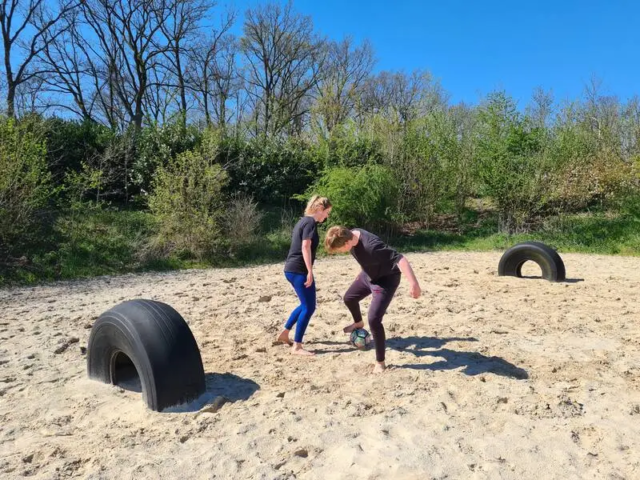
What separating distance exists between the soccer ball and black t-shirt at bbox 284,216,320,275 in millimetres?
959

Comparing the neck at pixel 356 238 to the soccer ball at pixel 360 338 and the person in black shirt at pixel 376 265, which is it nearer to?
the person in black shirt at pixel 376 265

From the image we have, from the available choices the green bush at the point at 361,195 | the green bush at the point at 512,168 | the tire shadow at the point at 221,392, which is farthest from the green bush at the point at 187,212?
the green bush at the point at 512,168

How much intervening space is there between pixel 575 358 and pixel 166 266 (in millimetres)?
9787

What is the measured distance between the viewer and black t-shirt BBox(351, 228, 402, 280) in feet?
14.6

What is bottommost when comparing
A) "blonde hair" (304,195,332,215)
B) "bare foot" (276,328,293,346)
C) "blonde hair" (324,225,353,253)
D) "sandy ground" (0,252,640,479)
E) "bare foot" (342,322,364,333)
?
"sandy ground" (0,252,640,479)

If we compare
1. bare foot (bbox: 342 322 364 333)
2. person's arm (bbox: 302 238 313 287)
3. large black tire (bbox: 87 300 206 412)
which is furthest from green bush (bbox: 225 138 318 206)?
large black tire (bbox: 87 300 206 412)

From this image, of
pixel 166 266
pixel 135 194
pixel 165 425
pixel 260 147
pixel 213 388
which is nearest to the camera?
pixel 165 425

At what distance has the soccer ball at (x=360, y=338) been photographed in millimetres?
5301

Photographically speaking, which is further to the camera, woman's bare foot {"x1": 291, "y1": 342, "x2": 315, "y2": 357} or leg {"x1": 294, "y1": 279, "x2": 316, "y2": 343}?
woman's bare foot {"x1": 291, "y1": 342, "x2": 315, "y2": 357}

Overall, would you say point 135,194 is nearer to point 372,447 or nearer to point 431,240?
point 431,240

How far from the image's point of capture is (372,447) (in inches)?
127

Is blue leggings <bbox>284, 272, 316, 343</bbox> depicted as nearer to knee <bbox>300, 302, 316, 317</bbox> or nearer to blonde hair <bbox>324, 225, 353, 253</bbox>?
knee <bbox>300, 302, 316, 317</bbox>

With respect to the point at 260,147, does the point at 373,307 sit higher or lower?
lower

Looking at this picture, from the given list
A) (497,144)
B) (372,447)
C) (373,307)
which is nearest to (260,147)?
(497,144)
